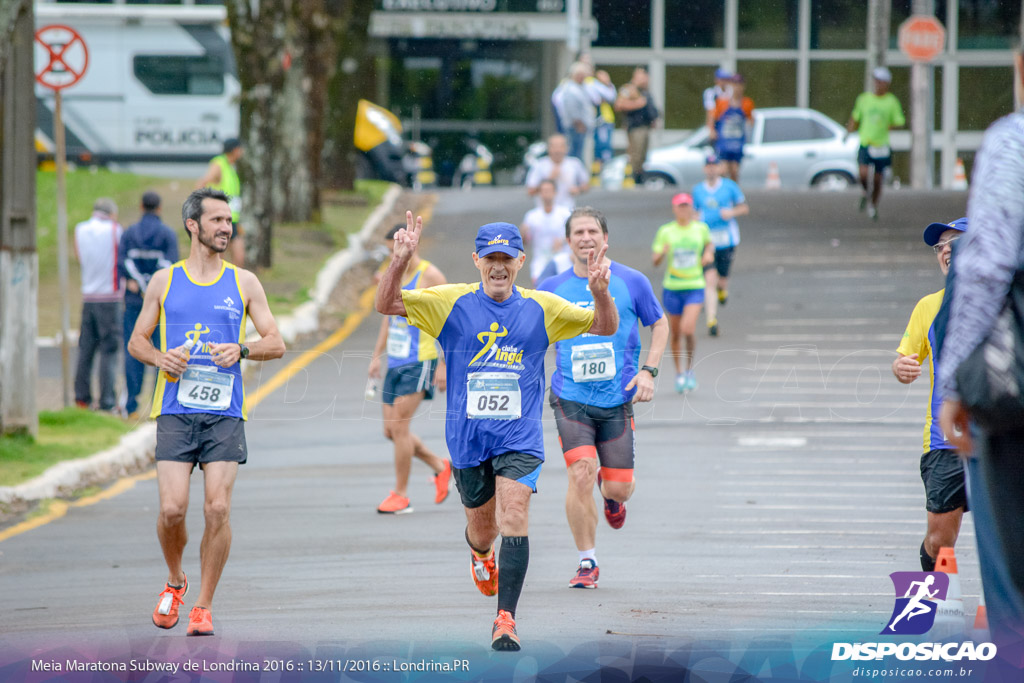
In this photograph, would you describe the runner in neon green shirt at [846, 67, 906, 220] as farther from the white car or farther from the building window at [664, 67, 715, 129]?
the building window at [664, 67, 715, 129]

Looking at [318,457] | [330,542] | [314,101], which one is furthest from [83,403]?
[314,101]

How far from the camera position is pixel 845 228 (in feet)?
78.7

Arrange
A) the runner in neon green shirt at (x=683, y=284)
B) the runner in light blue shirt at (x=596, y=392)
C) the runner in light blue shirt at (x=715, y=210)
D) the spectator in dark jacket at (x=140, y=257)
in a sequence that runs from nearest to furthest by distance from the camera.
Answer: the runner in light blue shirt at (x=596, y=392), the spectator in dark jacket at (x=140, y=257), the runner in neon green shirt at (x=683, y=284), the runner in light blue shirt at (x=715, y=210)

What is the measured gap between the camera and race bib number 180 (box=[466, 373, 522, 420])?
249 inches

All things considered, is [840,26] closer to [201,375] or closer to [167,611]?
[201,375]

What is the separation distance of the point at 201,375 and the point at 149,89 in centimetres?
2323

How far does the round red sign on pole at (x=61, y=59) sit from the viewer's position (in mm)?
13352

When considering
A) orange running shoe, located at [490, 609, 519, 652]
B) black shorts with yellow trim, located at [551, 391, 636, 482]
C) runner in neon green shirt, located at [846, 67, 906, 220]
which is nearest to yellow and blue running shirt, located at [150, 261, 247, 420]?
orange running shoe, located at [490, 609, 519, 652]

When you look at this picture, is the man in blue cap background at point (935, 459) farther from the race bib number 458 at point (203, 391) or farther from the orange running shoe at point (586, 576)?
the race bib number 458 at point (203, 391)

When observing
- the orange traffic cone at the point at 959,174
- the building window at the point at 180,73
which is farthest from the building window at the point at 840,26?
the building window at the point at 180,73

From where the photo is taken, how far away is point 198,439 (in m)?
6.72

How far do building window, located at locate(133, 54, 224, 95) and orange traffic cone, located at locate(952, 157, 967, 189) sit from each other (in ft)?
54.4

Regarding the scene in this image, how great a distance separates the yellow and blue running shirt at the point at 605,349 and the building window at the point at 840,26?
23.8 metres

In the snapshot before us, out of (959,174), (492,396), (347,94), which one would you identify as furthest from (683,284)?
(959,174)
